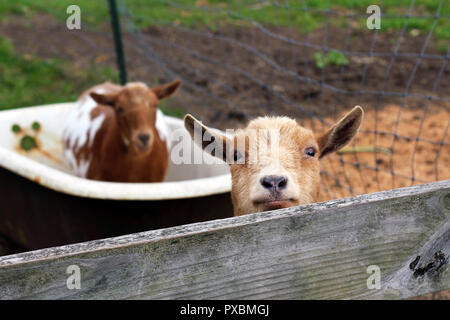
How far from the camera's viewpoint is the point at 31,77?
316 inches

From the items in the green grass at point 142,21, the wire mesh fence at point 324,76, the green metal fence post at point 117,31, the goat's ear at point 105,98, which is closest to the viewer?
the goat's ear at point 105,98

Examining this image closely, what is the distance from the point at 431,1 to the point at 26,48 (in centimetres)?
727

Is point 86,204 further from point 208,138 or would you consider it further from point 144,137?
point 208,138

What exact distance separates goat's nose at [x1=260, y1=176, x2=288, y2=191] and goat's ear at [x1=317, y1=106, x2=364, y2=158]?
0.58 m

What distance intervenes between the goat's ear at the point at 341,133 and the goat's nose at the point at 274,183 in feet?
1.90

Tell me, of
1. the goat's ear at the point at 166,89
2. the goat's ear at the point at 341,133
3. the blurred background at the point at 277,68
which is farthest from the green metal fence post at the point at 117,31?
the goat's ear at the point at 341,133

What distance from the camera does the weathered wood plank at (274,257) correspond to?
1.37m

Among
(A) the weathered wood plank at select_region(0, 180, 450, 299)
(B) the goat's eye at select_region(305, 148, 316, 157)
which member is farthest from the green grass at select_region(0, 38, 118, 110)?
(A) the weathered wood plank at select_region(0, 180, 450, 299)

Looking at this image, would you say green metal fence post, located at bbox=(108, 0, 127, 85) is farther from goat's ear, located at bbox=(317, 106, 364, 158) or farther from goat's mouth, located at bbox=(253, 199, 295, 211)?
goat's mouth, located at bbox=(253, 199, 295, 211)

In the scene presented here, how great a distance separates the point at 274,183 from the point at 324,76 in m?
5.51

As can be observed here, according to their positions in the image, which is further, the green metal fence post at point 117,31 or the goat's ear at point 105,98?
the green metal fence post at point 117,31

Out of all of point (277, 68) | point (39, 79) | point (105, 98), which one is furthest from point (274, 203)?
point (39, 79)

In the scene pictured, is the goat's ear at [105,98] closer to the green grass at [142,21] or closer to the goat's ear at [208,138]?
the goat's ear at [208,138]
